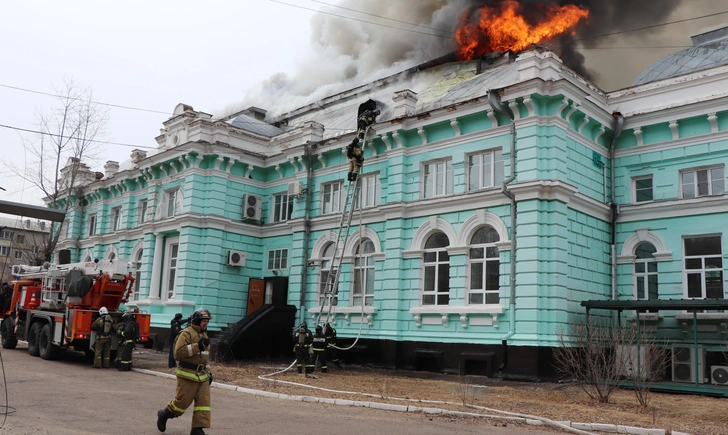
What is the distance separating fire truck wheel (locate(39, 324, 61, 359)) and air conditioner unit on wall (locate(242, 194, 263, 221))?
31.7 feet

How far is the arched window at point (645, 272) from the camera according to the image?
1948 cm

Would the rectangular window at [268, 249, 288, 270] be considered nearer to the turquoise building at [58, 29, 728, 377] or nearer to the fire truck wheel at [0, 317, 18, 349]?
the turquoise building at [58, 29, 728, 377]

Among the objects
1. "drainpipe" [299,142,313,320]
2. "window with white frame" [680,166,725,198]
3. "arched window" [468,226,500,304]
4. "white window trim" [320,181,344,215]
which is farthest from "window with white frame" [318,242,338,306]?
"window with white frame" [680,166,725,198]

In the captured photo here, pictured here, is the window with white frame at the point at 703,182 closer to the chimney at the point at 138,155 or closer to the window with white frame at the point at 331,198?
the window with white frame at the point at 331,198

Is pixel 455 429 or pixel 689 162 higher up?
pixel 689 162

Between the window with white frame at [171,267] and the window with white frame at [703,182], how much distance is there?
19489mm

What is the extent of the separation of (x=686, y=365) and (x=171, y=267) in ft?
65.6

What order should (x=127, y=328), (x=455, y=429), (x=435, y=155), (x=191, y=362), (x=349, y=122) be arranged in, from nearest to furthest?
(x=191, y=362) → (x=455, y=429) → (x=127, y=328) → (x=435, y=155) → (x=349, y=122)

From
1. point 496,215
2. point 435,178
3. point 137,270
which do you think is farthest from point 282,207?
point 496,215

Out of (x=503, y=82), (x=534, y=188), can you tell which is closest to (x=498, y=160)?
(x=534, y=188)

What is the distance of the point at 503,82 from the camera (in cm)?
2200

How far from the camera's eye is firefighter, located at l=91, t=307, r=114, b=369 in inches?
722

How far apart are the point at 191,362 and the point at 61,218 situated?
108 inches

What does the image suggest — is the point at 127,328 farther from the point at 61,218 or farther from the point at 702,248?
the point at 702,248
